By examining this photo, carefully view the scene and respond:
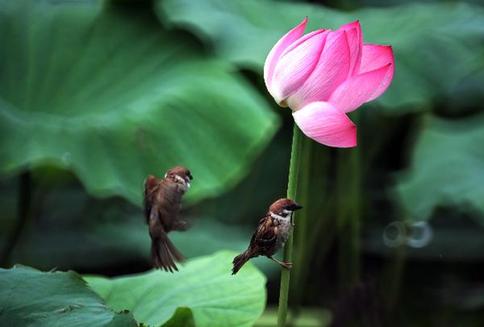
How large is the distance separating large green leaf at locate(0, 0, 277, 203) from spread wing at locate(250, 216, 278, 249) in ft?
3.50

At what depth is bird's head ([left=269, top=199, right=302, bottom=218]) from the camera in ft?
2.43

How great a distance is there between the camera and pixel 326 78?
29.7 inches

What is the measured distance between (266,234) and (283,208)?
0.08 ft

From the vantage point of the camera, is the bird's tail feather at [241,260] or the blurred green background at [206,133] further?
the blurred green background at [206,133]

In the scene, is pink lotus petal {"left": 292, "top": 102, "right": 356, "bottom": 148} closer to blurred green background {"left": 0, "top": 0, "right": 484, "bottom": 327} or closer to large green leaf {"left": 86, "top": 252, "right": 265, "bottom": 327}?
large green leaf {"left": 86, "top": 252, "right": 265, "bottom": 327}

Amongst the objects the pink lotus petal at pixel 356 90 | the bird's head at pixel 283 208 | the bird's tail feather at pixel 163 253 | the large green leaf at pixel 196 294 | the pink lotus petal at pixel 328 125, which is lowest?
the large green leaf at pixel 196 294

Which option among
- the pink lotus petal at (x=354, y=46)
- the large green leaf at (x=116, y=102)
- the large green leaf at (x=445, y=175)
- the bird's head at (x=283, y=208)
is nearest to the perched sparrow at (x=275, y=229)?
the bird's head at (x=283, y=208)

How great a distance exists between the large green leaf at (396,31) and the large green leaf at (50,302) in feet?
4.27

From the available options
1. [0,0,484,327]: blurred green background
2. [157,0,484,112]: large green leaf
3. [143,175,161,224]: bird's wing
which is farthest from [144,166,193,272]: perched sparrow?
[157,0,484,112]: large green leaf

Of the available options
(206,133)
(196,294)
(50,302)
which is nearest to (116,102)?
(206,133)

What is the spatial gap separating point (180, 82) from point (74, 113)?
0.26 meters

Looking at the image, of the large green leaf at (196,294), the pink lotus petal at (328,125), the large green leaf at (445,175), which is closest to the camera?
the pink lotus petal at (328,125)

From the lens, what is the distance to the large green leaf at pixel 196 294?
1.00 metres

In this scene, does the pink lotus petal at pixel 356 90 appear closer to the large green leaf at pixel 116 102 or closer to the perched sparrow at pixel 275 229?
the perched sparrow at pixel 275 229
